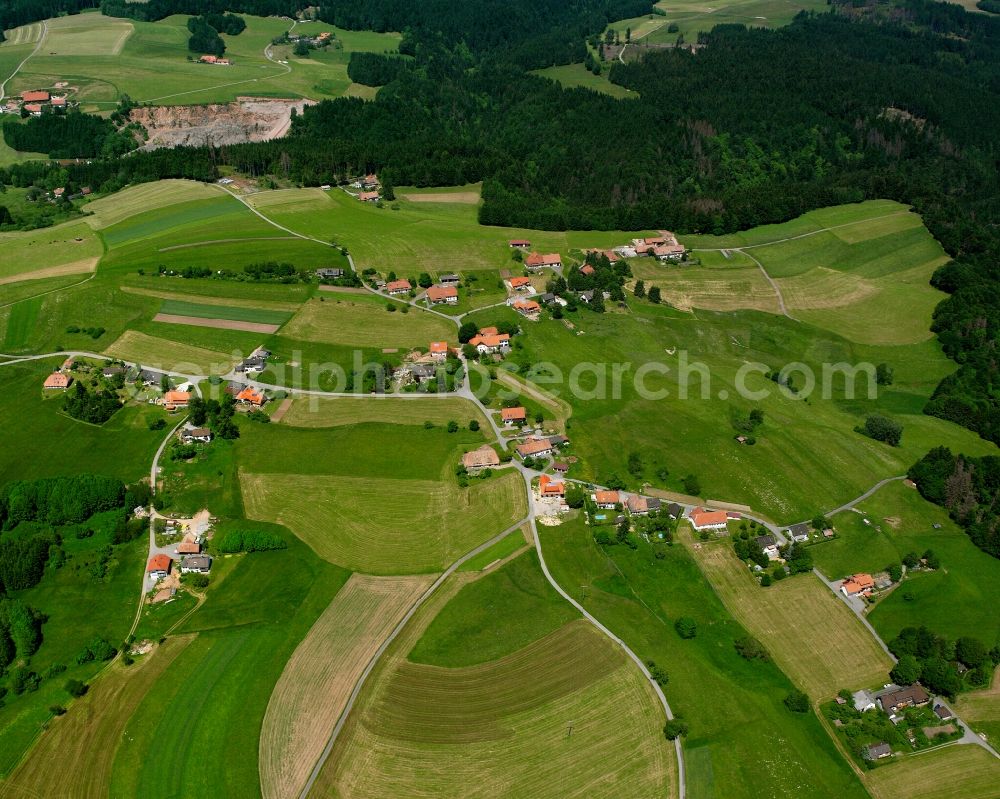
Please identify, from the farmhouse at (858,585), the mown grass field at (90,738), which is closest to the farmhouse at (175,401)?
the mown grass field at (90,738)

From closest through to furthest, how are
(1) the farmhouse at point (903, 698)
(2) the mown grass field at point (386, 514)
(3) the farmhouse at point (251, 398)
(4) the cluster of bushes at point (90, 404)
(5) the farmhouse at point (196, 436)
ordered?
1. (1) the farmhouse at point (903, 698)
2. (2) the mown grass field at point (386, 514)
3. (5) the farmhouse at point (196, 436)
4. (4) the cluster of bushes at point (90, 404)
5. (3) the farmhouse at point (251, 398)

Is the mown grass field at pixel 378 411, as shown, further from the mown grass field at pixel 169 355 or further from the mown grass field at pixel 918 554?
the mown grass field at pixel 918 554

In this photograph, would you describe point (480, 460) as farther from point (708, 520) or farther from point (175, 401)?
point (175, 401)

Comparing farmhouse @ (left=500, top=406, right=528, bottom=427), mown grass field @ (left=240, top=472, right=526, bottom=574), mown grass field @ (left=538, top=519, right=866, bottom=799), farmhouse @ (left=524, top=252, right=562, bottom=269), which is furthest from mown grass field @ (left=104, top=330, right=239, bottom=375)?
mown grass field @ (left=538, top=519, right=866, bottom=799)

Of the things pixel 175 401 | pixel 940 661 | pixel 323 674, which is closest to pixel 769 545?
pixel 940 661

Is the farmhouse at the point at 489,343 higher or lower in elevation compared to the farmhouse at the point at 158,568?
higher

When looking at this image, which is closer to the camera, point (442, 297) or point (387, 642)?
point (387, 642)

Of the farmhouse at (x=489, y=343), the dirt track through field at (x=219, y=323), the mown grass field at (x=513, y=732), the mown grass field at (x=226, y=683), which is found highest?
the farmhouse at (x=489, y=343)
